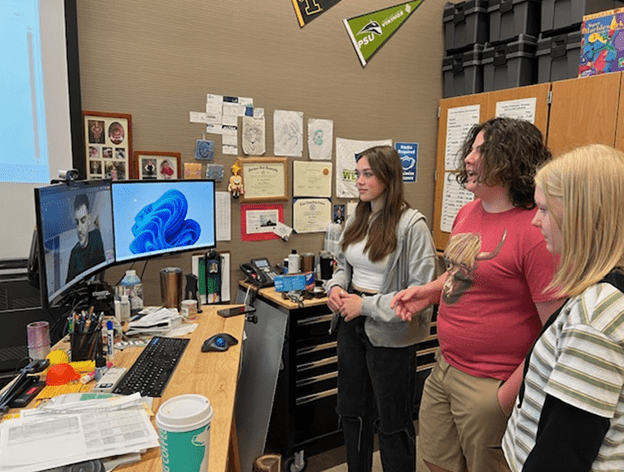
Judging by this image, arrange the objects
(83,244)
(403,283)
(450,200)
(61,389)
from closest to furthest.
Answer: (61,389) < (83,244) < (403,283) < (450,200)

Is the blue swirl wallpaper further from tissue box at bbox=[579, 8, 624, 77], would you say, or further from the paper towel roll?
tissue box at bbox=[579, 8, 624, 77]

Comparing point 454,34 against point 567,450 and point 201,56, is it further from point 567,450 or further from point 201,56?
point 567,450

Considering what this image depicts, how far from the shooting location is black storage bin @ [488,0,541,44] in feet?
9.10

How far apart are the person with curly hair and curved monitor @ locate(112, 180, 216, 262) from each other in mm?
1318

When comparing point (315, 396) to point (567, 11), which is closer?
point (315, 396)

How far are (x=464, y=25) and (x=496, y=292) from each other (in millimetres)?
2486

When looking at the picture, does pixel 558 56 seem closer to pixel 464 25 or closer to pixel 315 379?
pixel 464 25

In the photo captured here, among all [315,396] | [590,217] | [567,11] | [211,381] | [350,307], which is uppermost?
[567,11]

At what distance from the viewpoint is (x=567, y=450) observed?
0.73 metres

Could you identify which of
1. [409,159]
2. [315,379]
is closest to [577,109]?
[409,159]

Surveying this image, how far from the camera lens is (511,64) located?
111 inches

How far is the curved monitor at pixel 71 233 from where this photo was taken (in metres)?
1.36

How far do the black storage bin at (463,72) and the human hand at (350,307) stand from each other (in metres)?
2.06

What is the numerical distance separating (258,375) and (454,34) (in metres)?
2.71
